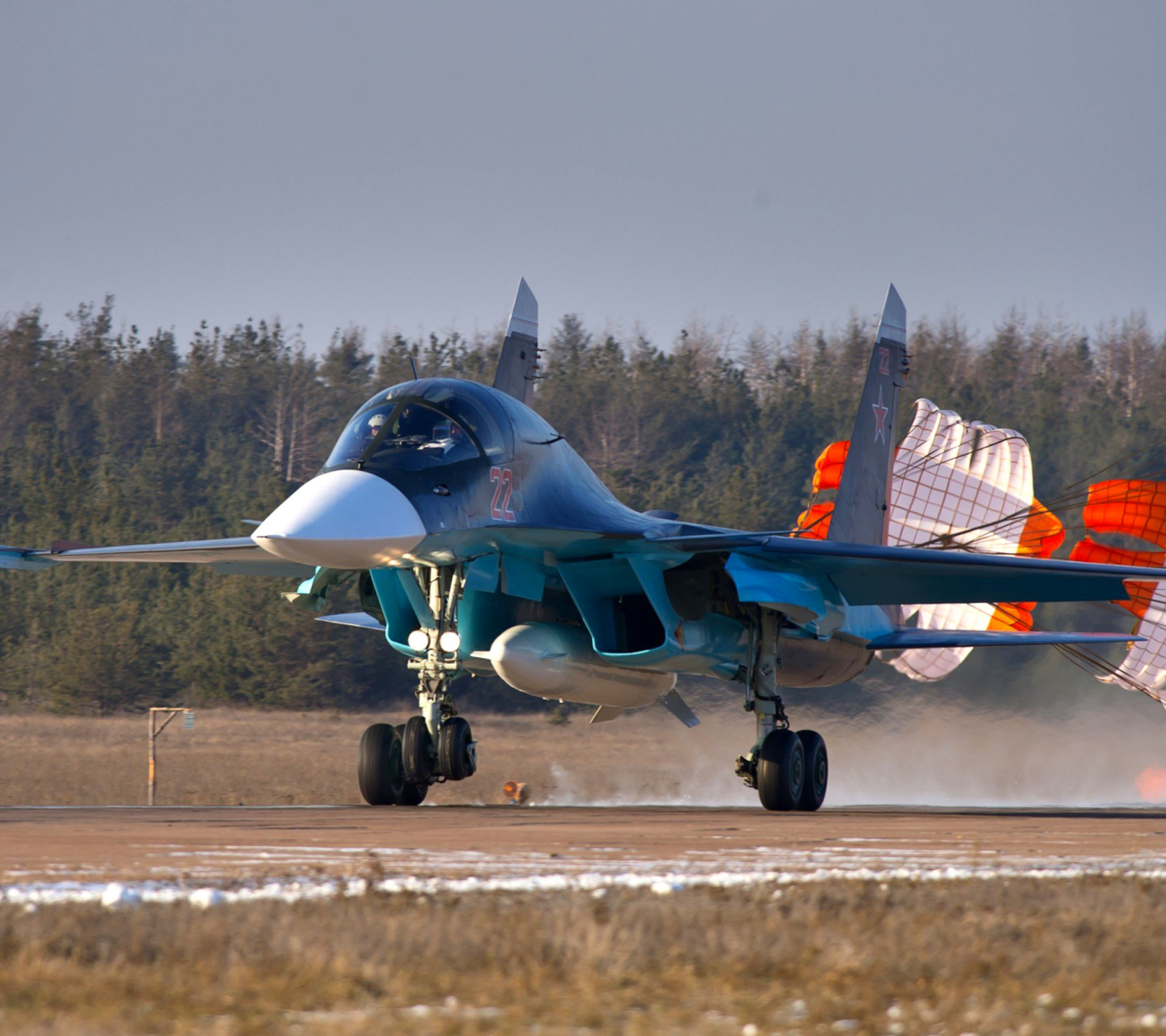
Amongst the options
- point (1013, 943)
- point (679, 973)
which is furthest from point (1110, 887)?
point (679, 973)

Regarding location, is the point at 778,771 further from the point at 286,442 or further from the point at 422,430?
the point at 286,442

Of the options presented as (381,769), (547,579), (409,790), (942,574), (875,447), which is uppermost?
(875,447)

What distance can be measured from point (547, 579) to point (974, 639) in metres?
5.11

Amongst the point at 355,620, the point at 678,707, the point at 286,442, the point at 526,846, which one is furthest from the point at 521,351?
the point at 286,442

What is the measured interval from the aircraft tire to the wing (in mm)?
2604

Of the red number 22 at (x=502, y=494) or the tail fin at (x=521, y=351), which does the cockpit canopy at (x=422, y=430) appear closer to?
the red number 22 at (x=502, y=494)

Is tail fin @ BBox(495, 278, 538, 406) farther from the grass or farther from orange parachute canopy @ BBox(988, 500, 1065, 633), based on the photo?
the grass

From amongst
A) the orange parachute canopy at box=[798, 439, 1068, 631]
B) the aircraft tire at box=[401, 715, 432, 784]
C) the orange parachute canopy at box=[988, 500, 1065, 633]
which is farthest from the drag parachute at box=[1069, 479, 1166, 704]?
the aircraft tire at box=[401, 715, 432, 784]

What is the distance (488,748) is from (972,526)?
9.61 meters

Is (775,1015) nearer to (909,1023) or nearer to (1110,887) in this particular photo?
(909,1023)

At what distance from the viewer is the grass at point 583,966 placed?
12.9 ft

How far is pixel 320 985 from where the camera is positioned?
4285 millimetres

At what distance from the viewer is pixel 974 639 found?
16.8 m

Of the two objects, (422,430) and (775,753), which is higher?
(422,430)
